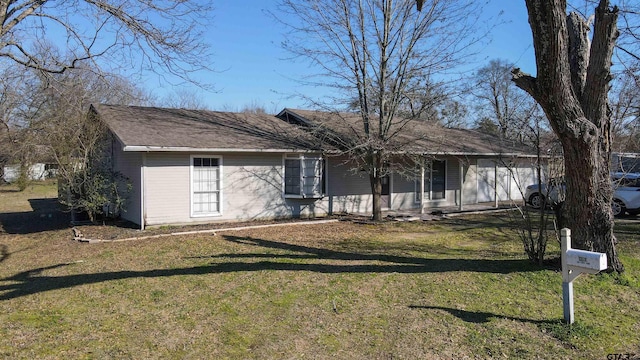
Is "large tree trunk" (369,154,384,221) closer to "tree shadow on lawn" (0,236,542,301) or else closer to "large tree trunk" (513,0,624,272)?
"tree shadow on lawn" (0,236,542,301)

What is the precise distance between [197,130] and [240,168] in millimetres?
1956

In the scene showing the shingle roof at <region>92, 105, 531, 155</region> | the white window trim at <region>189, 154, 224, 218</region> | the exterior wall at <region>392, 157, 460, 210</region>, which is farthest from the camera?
the exterior wall at <region>392, 157, 460, 210</region>

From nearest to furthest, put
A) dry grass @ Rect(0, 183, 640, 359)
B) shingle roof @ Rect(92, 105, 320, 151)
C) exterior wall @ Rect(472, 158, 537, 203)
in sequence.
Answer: dry grass @ Rect(0, 183, 640, 359), shingle roof @ Rect(92, 105, 320, 151), exterior wall @ Rect(472, 158, 537, 203)

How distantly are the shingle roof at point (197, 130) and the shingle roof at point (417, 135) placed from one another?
787 millimetres

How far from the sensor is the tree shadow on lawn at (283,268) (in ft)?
23.1

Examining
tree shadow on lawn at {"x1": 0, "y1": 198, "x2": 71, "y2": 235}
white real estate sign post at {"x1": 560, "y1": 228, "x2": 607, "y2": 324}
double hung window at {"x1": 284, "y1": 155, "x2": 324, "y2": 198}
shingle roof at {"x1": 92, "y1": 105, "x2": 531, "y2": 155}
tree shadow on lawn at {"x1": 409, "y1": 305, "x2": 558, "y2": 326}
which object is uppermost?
shingle roof at {"x1": 92, "y1": 105, "x2": 531, "y2": 155}

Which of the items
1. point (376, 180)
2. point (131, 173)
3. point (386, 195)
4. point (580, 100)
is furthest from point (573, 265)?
point (386, 195)

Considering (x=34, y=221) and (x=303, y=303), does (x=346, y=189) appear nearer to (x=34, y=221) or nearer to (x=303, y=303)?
(x=303, y=303)

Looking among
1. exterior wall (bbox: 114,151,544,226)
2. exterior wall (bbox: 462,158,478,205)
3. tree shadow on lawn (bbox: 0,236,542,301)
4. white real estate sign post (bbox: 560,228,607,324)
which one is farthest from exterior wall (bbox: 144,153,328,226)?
white real estate sign post (bbox: 560,228,607,324)

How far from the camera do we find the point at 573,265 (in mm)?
4855

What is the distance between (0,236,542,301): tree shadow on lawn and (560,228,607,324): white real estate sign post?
233cm

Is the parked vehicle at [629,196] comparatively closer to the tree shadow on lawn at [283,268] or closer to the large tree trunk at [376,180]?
the large tree trunk at [376,180]

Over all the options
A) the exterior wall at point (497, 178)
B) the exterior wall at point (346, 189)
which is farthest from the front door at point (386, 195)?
the exterior wall at point (497, 178)

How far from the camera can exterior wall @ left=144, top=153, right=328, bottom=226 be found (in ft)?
39.6
